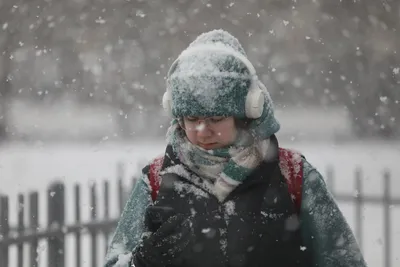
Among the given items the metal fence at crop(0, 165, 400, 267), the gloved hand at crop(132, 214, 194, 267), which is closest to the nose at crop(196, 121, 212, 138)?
the gloved hand at crop(132, 214, 194, 267)

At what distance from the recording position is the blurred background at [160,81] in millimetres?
12656

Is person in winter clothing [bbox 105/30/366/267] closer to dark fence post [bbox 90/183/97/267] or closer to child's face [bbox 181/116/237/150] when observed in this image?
child's face [bbox 181/116/237/150]

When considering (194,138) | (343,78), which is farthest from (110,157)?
(194,138)

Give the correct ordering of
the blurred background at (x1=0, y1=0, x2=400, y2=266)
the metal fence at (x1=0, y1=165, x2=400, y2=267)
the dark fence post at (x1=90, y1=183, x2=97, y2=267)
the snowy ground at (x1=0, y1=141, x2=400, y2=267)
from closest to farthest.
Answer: the metal fence at (x1=0, y1=165, x2=400, y2=267) → the dark fence post at (x1=90, y1=183, x2=97, y2=267) → the blurred background at (x1=0, y1=0, x2=400, y2=266) → the snowy ground at (x1=0, y1=141, x2=400, y2=267)

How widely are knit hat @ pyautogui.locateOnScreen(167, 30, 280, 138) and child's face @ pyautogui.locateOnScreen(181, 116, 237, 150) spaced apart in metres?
0.03

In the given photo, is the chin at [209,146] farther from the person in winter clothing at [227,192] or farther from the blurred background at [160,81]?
the blurred background at [160,81]

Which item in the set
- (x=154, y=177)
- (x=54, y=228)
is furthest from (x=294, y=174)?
(x=54, y=228)

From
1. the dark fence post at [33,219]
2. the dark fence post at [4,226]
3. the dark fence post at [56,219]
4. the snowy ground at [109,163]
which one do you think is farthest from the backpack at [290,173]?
the snowy ground at [109,163]

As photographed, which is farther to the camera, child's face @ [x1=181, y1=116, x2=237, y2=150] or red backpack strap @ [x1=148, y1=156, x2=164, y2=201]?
red backpack strap @ [x1=148, y1=156, x2=164, y2=201]

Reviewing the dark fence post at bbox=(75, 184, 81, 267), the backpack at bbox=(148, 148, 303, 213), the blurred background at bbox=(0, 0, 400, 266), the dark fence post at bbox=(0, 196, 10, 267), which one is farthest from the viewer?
the blurred background at bbox=(0, 0, 400, 266)

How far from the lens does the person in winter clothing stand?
6.72 feet

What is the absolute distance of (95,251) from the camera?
19.4 feet

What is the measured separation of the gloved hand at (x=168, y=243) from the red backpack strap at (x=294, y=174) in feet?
1.06

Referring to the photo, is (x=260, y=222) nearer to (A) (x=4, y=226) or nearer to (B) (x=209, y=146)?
(B) (x=209, y=146)
